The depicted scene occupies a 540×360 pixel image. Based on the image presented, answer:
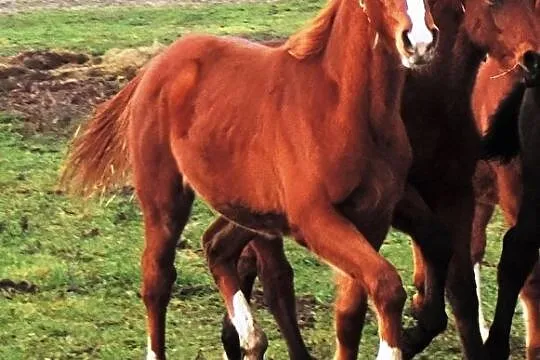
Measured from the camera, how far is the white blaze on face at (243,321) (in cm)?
574

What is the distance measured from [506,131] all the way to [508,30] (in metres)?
0.67

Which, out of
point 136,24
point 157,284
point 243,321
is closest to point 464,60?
point 243,321

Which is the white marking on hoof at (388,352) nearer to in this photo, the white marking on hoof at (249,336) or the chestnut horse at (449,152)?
the chestnut horse at (449,152)

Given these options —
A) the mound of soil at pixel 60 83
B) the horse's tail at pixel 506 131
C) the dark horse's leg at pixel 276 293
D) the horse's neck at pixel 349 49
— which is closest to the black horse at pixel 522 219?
the horse's tail at pixel 506 131

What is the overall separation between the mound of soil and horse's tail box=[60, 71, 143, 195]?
17.9ft

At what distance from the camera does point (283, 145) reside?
506cm

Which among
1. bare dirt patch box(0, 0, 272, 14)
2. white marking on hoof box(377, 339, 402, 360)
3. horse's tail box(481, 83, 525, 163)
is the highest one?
horse's tail box(481, 83, 525, 163)

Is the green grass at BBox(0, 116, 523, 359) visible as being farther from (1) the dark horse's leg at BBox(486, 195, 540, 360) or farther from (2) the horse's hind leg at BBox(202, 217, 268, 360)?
(1) the dark horse's leg at BBox(486, 195, 540, 360)

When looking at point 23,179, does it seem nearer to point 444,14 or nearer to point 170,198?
point 170,198

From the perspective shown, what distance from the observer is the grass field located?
6.49 metres

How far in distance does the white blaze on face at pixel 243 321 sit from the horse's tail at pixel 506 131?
1314mm

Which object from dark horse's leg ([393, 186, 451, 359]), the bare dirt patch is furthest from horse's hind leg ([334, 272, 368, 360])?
the bare dirt patch

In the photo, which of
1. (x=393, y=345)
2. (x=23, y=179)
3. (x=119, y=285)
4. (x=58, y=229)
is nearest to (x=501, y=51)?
(x=393, y=345)

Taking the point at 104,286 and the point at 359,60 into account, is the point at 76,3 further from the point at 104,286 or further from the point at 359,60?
the point at 359,60
